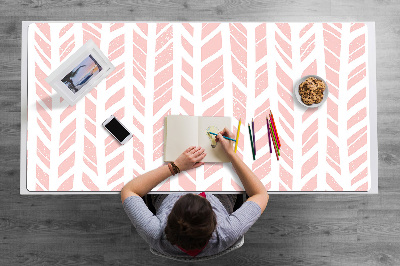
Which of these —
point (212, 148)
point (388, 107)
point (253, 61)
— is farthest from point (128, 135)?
point (388, 107)

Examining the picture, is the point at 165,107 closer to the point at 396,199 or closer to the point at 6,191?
the point at 6,191

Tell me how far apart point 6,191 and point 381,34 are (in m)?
2.27

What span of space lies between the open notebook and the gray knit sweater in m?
0.19

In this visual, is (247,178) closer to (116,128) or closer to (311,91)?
(311,91)

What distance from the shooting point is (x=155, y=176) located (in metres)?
1.15

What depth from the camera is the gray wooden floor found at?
5.99 ft

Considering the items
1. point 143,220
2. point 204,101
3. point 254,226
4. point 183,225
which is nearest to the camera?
point 183,225

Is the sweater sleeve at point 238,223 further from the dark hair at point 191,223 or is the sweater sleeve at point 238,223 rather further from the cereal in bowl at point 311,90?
the cereal in bowl at point 311,90

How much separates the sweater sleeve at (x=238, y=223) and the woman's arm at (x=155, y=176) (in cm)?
23

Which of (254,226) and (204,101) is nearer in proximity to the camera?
(204,101)

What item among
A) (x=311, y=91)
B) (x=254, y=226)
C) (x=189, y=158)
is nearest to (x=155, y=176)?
(x=189, y=158)

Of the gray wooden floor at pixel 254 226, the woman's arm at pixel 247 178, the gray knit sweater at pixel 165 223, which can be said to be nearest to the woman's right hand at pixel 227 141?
the woman's arm at pixel 247 178

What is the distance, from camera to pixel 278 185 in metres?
→ 1.20

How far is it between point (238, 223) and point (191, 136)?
0.34 m
